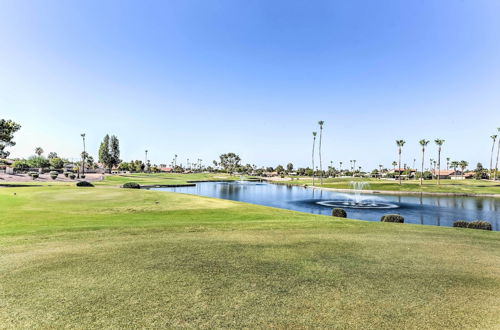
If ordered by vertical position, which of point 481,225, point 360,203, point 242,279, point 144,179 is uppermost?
point 242,279

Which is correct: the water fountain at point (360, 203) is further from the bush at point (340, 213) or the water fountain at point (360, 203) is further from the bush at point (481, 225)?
the bush at point (481, 225)

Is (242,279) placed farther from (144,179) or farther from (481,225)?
(144,179)

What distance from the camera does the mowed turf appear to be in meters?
5.47

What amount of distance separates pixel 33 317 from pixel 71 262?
371 centimetres

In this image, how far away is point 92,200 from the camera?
28578 millimetres

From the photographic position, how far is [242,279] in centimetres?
746

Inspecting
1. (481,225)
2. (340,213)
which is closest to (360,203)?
(340,213)

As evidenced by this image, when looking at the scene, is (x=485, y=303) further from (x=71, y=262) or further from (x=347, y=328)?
(x=71, y=262)

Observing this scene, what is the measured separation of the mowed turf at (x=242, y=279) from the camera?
215 inches

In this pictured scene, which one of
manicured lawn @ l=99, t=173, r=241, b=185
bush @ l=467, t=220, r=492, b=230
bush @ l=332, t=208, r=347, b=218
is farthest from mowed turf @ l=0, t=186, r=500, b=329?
manicured lawn @ l=99, t=173, r=241, b=185

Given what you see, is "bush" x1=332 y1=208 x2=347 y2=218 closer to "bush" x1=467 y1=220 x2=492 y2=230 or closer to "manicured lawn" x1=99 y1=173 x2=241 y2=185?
"bush" x1=467 y1=220 x2=492 y2=230

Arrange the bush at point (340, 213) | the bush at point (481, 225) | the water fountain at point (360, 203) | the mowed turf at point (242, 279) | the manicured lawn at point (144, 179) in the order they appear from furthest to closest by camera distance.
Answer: the manicured lawn at point (144, 179) → the water fountain at point (360, 203) → the bush at point (340, 213) → the bush at point (481, 225) → the mowed turf at point (242, 279)

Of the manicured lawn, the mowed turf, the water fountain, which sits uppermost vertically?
the mowed turf

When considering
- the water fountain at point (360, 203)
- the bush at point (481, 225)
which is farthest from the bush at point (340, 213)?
the water fountain at point (360, 203)
